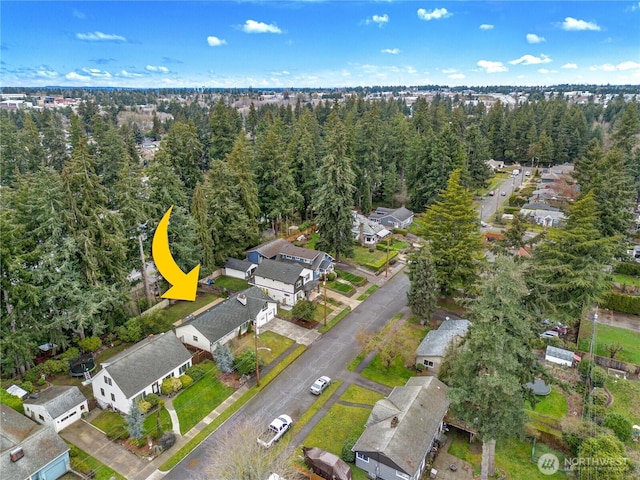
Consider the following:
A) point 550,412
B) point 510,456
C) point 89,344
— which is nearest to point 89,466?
point 89,344

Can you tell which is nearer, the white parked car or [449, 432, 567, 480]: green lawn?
[449, 432, 567, 480]: green lawn

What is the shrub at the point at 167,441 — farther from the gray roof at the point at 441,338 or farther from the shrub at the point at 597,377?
the shrub at the point at 597,377

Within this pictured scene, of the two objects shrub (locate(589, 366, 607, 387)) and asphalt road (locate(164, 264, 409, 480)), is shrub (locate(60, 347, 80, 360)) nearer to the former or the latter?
asphalt road (locate(164, 264, 409, 480))

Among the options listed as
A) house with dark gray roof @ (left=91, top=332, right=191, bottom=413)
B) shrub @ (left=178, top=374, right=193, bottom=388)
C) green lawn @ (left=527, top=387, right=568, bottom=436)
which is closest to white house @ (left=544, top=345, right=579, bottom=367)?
green lawn @ (left=527, top=387, right=568, bottom=436)

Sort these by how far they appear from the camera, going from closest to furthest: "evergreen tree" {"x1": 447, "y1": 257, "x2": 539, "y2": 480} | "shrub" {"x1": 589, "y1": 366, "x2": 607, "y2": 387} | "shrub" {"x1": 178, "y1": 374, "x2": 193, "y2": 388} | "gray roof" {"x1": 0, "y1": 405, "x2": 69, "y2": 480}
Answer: "evergreen tree" {"x1": 447, "y1": 257, "x2": 539, "y2": 480} < "gray roof" {"x1": 0, "y1": 405, "x2": 69, "y2": 480} < "shrub" {"x1": 589, "y1": 366, "x2": 607, "y2": 387} < "shrub" {"x1": 178, "y1": 374, "x2": 193, "y2": 388}

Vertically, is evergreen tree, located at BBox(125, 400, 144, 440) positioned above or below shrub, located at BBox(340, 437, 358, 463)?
above
